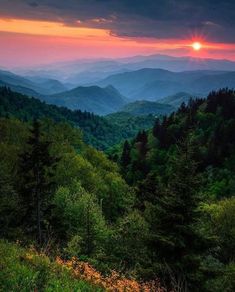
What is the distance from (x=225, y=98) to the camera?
17662 centimetres

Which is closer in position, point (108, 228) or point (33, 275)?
point (33, 275)

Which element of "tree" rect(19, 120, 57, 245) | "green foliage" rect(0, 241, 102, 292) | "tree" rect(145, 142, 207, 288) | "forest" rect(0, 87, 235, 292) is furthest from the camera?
"tree" rect(19, 120, 57, 245)

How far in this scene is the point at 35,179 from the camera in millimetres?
37625

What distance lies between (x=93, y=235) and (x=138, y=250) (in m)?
6.55

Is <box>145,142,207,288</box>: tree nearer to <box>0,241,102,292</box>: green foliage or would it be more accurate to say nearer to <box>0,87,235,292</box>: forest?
<box>0,87,235,292</box>: forest

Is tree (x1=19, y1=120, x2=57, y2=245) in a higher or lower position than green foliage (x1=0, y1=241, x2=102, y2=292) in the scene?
lower

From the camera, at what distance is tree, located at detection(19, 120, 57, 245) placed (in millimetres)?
36656

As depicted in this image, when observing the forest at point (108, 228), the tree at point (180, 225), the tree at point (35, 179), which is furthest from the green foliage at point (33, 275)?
the tree at point (35, 179)

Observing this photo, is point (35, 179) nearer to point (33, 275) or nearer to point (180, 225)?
point (180, 225)

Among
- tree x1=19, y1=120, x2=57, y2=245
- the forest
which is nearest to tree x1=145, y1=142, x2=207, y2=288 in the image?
the forest

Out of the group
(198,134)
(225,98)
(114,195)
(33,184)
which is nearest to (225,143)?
(198,134)

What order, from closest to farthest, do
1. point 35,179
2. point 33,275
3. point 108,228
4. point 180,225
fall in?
point 33,275
point 180,225
point 35,179
point 108,228

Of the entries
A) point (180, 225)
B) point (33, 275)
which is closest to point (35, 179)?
point (180, 225)

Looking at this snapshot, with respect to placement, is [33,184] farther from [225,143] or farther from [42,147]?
[225,143]
